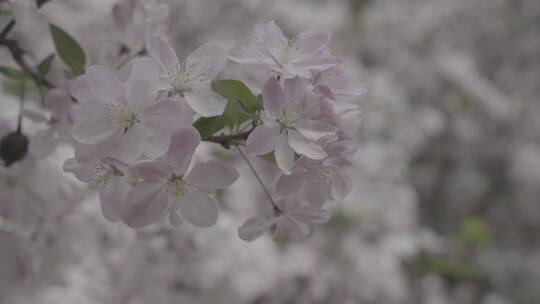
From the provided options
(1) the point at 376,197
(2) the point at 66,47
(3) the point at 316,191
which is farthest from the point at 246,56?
(1) the point at 376,197

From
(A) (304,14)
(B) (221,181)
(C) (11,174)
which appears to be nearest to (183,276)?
(C) (11,174)

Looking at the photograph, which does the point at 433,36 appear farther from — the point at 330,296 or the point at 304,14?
the point at 330,296

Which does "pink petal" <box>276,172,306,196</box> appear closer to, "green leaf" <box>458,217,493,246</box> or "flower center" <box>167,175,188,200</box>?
"flower center" <box>167,175,188,200</box>

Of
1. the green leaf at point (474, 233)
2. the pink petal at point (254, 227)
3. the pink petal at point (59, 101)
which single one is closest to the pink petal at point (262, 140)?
the pink petal at point (254, 227)

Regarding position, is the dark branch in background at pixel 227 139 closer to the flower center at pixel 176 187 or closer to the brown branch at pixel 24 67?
the flower center at pixel 176 187

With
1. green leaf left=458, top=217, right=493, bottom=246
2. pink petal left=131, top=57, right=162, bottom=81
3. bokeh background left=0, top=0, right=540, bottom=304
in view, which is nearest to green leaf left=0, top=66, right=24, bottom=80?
bokeh background left=0, top=0, right=540, bottom=304
